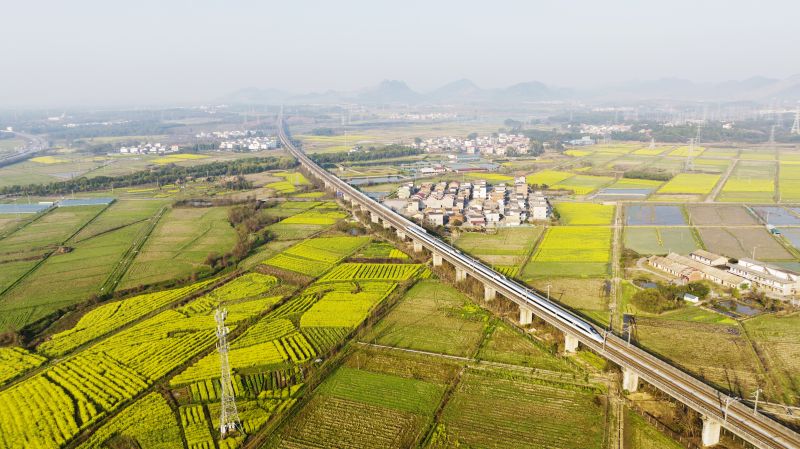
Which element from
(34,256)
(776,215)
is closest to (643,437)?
(776,215)

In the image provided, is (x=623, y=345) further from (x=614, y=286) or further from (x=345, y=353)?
(x=345, y=353)

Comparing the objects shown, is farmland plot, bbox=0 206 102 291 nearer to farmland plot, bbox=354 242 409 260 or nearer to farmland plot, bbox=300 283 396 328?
farmland plot, bbox=300 283 396 328

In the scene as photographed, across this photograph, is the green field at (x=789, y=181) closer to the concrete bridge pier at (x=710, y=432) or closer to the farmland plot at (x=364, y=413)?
the concrete bridge pier at (x=710, y=432)

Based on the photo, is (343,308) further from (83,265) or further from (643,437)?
(83,265)

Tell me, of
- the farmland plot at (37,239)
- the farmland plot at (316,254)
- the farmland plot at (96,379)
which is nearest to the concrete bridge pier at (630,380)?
the farmland plot at (96,379)

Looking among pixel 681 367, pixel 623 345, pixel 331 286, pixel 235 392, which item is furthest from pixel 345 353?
pixel 681 367

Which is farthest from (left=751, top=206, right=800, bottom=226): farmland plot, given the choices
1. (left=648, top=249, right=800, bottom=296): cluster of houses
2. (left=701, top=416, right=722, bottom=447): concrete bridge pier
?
(left=701, top=416, right=722, bottom=447): concrete bridge pier
